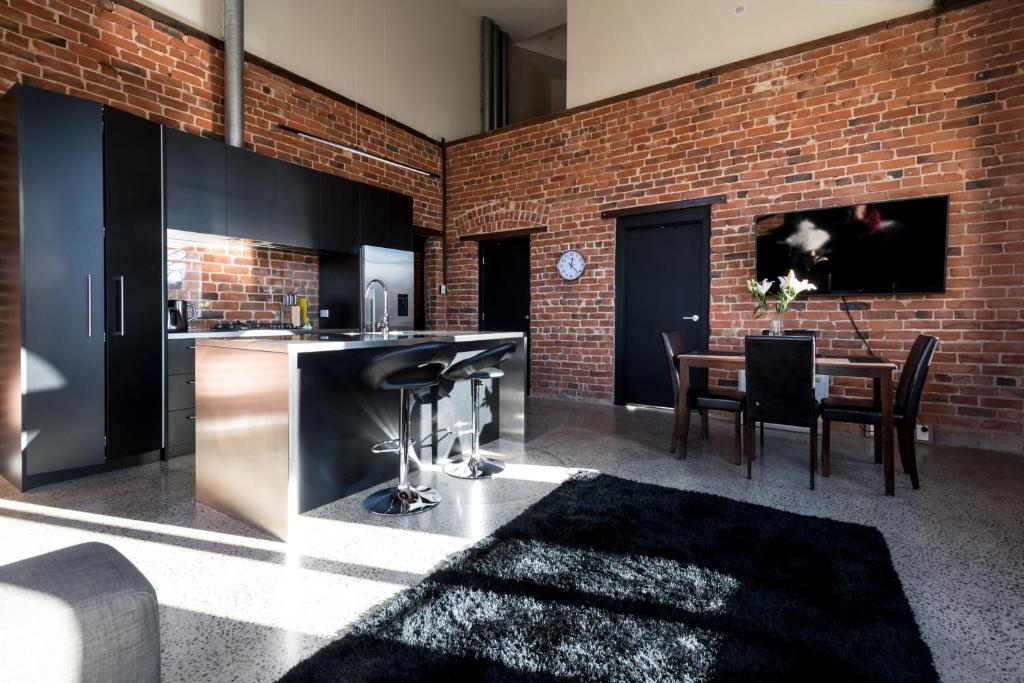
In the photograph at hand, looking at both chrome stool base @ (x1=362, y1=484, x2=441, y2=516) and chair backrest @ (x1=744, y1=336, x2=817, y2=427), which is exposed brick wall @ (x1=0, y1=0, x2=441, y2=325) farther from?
chair backrest @ (x1=744, y1=336, x2=817, y2=427)

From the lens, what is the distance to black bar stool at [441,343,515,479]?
302 cm

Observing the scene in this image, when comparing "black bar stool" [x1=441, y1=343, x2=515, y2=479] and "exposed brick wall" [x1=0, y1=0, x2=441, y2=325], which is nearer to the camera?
"black bar stool" [x1=441, y1=343, x2=515, y2=479]

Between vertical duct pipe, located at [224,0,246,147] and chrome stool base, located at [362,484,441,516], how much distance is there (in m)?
3.44

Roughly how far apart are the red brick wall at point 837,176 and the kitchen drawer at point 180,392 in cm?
373

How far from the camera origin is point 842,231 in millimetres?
4348

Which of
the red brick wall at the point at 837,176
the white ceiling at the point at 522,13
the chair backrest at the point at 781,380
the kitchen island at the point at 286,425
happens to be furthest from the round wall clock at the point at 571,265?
the white ceiling at the point at 522,13

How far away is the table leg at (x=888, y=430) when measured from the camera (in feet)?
9.32

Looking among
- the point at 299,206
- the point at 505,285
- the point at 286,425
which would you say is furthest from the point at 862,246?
the point at 299,206

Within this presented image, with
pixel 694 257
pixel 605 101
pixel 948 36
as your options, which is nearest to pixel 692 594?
Result: pixel 694 257

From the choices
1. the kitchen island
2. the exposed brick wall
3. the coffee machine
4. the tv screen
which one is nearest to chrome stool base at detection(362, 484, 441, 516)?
the kitchen island

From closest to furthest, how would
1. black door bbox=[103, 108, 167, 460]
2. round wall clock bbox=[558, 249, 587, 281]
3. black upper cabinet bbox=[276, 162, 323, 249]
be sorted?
1. black door bbox=[103, 108, 167, 460]
2. black upper cabinet bbox=[276, 162, 323, 249]
3. round wall clock bbox=[558, 249, 587, 281]

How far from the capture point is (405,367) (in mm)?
2479

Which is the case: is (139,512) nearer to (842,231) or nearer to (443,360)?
(443,360)

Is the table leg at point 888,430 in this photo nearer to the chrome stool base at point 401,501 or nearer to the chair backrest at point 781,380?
the chair backrest at point 781,380
